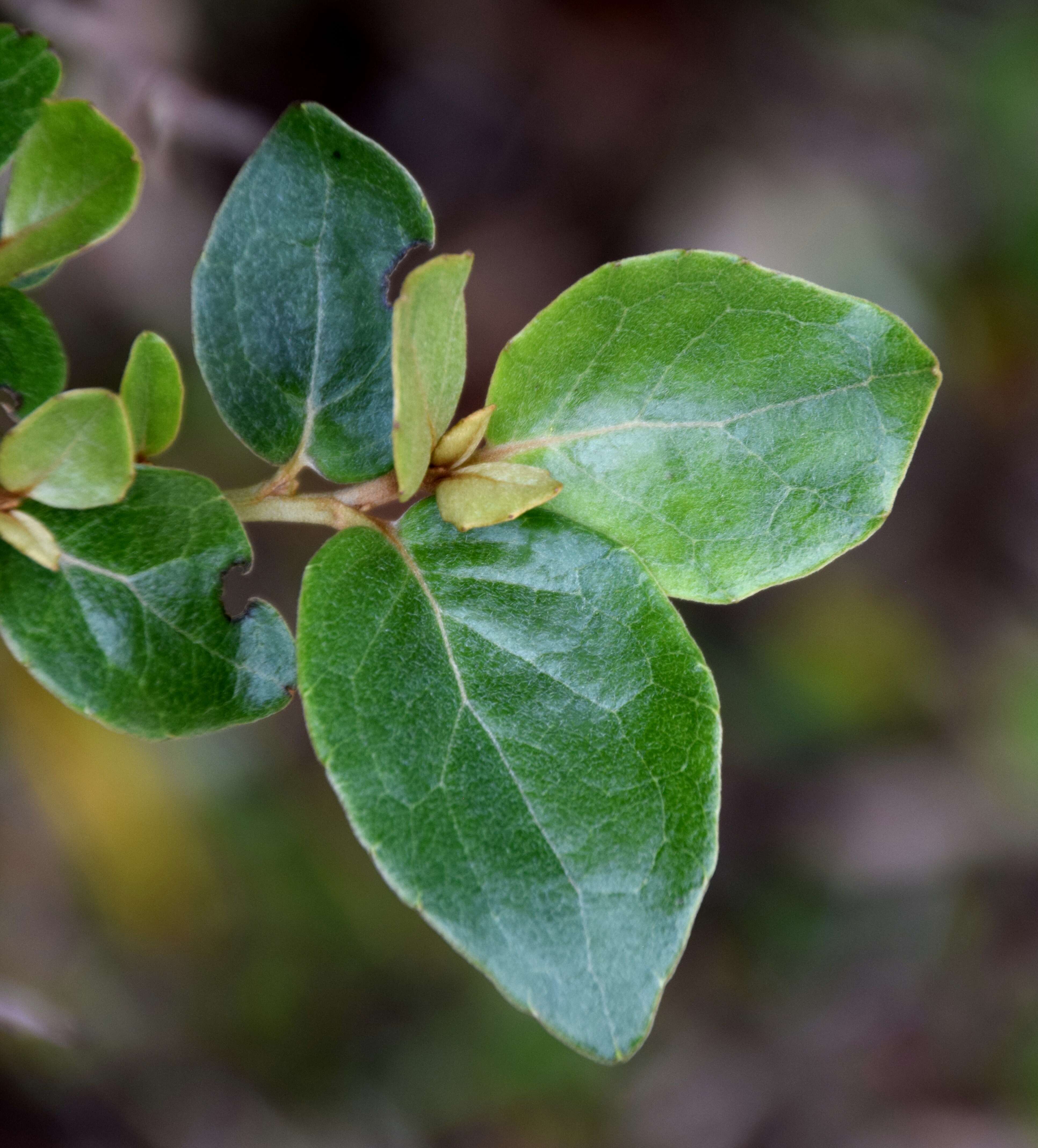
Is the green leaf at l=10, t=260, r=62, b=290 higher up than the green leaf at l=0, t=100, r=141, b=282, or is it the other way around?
the green leaf at l=0, t=100, r=141, b=282

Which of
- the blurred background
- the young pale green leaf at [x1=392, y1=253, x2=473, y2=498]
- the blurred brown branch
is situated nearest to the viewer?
the young pale green leaf at [x1=392, y1=253, x2=473, y2=498]

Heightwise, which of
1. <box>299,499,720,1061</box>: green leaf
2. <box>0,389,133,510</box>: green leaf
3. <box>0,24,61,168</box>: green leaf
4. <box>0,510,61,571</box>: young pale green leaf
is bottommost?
<box>299,499,720,1061</box>: green leaf

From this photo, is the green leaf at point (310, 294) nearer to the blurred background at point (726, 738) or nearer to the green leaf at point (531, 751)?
the green leaf at point (531, 751)

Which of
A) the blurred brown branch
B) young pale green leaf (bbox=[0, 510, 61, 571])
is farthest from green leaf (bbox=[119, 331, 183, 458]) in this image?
the blurred brown branch

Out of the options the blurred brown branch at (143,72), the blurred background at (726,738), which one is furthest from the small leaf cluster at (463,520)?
the blurred background at (726,738)

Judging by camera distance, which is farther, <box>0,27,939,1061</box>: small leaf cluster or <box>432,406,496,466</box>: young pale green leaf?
<box>432,406,496,466</box>: young pale green leaf

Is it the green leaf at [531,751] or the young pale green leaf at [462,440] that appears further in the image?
the young pale green leaf at [462,440]

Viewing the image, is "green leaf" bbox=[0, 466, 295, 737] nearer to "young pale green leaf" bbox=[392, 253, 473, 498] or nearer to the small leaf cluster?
the small leaf cluster

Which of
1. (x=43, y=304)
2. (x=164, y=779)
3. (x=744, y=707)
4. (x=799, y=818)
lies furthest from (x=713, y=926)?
(x=43, y=304)
